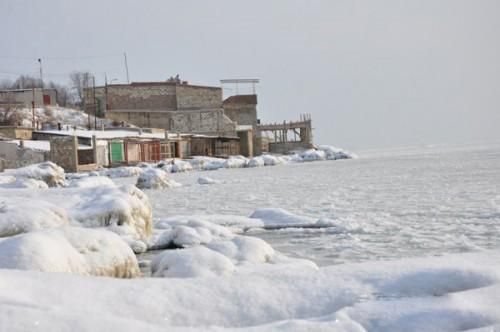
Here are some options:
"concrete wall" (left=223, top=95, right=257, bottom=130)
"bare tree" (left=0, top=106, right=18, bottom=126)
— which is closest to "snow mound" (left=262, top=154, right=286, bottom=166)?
"concrete wall" (left=223, top=95, right=257, bottom=130)

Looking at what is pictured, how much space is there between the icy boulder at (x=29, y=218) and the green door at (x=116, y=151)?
1324 inches

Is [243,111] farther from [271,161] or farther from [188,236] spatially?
[188,236]

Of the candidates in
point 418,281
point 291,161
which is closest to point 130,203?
point 418,281

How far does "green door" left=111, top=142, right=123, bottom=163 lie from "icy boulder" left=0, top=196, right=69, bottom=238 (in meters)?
33.6

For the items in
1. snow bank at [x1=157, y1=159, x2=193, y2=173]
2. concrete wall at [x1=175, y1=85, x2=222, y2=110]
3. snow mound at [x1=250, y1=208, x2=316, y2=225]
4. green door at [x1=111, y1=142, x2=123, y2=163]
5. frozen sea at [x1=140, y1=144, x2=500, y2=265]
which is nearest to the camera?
frozen sea at [x1=140, y1=144, x2=500, y2=265]

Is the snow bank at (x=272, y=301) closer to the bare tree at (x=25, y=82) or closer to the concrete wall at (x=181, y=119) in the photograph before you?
the concrete wall at (x=181, y=119)

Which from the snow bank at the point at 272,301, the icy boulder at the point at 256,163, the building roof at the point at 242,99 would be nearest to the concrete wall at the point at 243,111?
the building roof at the point at 242,99

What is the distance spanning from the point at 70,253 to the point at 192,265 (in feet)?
3.29

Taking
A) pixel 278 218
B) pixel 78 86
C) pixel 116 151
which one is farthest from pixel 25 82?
pixel 278 218

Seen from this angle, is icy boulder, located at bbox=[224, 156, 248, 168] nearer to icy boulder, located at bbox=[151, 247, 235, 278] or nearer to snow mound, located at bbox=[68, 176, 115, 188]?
snow mound, located at bbox=[68, 176, 115, 188]

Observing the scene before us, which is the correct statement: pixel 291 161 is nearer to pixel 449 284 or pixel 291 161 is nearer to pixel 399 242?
pixel 399 242

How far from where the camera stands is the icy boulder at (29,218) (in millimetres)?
6398

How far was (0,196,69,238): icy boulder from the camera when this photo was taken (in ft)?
21.0

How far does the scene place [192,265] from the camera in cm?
500
